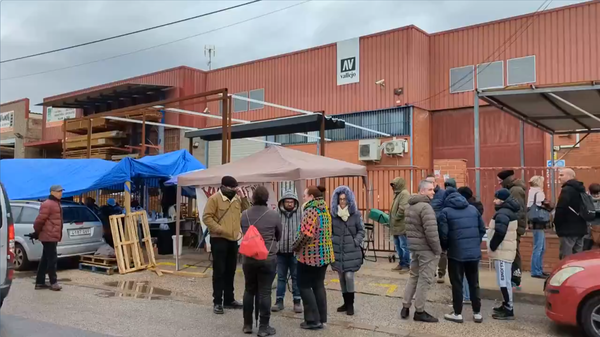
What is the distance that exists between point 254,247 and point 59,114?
2886 centimetres

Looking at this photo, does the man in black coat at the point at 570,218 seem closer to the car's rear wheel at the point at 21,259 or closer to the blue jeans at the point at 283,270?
the blue jeans at the point at 283,270

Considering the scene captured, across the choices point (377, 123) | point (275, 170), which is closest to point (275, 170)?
point (275, 170)

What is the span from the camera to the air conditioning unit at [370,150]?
752 inches

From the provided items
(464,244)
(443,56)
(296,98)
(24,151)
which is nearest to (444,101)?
(443,56)

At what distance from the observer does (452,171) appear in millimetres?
9938

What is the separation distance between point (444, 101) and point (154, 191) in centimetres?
1140

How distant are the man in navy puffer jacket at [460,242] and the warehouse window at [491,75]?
13150mm

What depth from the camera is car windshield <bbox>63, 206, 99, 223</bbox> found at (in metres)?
10.6

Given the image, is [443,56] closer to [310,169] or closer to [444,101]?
[444,101]

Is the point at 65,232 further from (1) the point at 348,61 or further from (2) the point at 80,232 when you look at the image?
(1) the point at 348,61

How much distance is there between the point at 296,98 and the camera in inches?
866

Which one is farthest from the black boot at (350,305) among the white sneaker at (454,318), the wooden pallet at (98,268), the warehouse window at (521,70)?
the warehouse window at (521,70)

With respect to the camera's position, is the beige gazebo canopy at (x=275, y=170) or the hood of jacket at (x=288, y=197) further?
the beige gazebo canopy at (x=275, y=170)

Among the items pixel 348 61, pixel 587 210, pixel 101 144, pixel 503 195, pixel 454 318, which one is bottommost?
pixel 454 318
